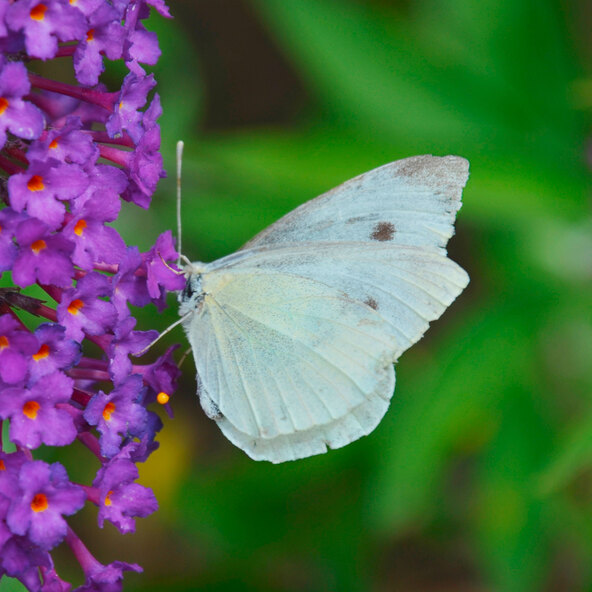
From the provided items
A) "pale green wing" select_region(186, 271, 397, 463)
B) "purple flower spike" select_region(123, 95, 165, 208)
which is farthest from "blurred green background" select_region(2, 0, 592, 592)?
"purple flower spike" select_region(123, 95, 165, 208)

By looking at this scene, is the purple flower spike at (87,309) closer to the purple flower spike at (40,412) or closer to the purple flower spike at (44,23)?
the purple flower spike at (40,412)

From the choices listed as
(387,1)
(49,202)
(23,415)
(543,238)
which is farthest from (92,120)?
(387,1)

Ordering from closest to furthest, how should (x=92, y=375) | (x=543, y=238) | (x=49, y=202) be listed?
1. (x=49, y=202)
2. (x=92, y=375)
3. (x=543, y=238)

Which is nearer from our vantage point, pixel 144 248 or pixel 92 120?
pixel 92 120

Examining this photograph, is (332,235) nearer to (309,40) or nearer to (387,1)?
(309,40)

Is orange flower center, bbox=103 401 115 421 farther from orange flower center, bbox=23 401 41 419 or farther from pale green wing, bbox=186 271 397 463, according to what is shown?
pale green wing, bbox=186 271 397 463

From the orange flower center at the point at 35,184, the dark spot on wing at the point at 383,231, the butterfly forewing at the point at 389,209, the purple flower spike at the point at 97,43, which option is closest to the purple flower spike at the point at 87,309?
the orange flower center at the point at 35,184
